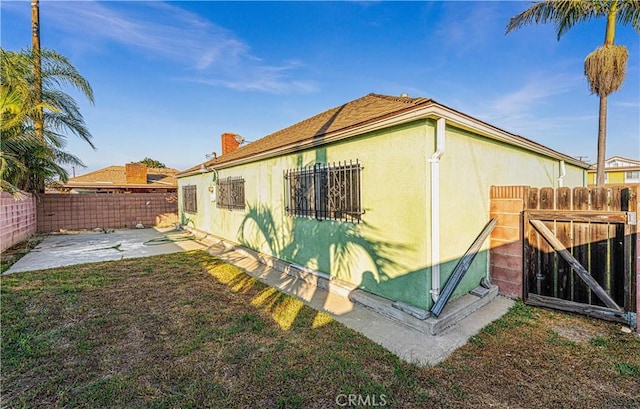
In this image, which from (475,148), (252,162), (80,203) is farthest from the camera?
(80,203)

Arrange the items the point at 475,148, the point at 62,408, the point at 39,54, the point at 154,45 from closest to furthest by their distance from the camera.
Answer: the point at 62,408, the point at 475,148, the point at 154,45, the point at 39,54

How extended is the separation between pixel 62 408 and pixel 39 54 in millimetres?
14525

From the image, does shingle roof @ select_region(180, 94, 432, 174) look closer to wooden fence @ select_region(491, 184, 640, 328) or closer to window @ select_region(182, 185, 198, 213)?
wooden fence @ select_region(491, 184, 640, 328)

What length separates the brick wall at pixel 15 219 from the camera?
805cm

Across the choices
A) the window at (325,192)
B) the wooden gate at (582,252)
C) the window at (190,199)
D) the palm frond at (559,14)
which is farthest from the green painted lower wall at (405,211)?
the window at (190,199)

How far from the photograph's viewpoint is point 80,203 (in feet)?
44.8

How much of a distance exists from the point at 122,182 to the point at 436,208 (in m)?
24.7

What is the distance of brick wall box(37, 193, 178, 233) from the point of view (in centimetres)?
1295

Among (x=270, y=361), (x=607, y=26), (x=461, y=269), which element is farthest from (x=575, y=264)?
(x=607, y=26)

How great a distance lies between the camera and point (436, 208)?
3604 mm

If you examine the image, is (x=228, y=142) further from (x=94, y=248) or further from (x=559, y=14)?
(x=559, y=14)

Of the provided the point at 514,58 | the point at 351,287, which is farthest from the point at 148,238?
the point at 514,58

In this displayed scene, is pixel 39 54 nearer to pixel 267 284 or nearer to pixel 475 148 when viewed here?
pixel 267 284

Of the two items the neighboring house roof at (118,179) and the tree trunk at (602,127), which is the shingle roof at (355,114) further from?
the neighboring house roof at (118,179)
